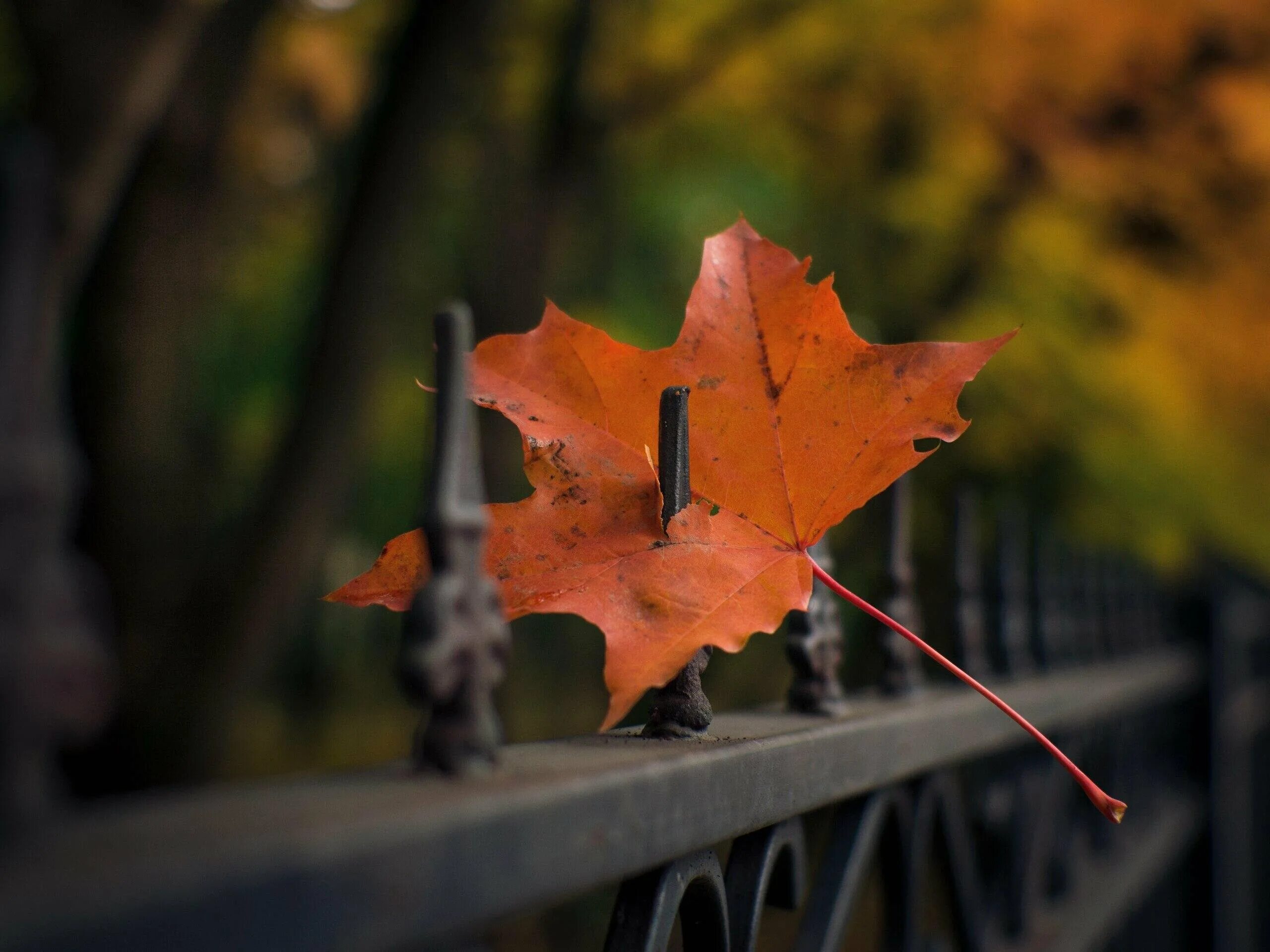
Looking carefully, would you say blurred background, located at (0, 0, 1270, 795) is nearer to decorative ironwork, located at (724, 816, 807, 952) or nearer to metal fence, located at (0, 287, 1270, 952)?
metal fence, located at (0, 287, 1270, 952)

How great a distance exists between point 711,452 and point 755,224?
4.36m

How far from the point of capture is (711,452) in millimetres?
605

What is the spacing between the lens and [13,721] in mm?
272

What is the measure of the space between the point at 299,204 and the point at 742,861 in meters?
6.95

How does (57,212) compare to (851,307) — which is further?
(851,307)

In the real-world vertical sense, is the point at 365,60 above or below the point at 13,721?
above

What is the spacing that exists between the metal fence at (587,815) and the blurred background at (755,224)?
4.29ft

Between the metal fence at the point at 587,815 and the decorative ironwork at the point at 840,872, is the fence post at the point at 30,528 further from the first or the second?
the decorative ironwork at the point at 840,872

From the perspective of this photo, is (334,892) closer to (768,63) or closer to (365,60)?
(768,63)

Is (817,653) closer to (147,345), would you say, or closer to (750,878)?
(750,878)

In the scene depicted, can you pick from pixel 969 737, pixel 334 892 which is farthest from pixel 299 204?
pixel 334 892

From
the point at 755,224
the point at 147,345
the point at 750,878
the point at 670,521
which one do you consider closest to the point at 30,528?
the point at 670,521

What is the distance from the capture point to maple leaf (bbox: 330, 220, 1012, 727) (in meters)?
0.52

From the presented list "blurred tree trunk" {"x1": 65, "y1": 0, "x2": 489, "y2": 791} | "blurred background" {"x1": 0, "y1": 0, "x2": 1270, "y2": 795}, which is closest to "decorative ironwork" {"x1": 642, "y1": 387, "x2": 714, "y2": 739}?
"blurred background" {"x1": 0, "y1": 0, "x2": 1270, "y2": 795}
